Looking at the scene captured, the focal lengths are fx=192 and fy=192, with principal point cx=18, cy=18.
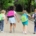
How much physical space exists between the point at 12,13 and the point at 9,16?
0.88ft

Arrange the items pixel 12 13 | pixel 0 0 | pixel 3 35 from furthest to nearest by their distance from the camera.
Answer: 1. pixel 0 0
2. pixel 12 13
3. pixel 3 35

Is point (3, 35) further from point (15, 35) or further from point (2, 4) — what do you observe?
point (2, 4)

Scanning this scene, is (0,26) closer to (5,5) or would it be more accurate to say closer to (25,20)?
(25,20)

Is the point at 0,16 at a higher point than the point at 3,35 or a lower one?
higher

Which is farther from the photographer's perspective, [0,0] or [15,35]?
[0,0]

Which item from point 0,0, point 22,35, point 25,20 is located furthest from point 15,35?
point 0,0

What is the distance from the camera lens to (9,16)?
39.8ft

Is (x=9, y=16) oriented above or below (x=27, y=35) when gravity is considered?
above

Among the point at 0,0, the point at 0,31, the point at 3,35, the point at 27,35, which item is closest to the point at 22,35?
the point at 27,35

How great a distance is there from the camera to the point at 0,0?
29.8 metres

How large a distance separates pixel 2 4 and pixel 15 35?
19596 mm

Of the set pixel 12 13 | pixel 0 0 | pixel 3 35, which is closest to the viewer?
pixel 3 35

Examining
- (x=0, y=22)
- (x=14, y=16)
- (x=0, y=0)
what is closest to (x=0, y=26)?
(x=0, y=22)

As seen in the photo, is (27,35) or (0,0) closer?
(27,35)
